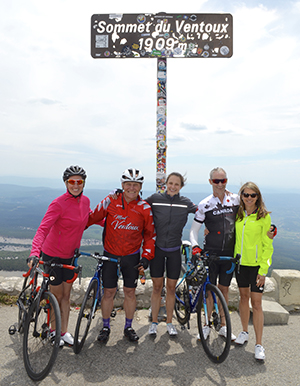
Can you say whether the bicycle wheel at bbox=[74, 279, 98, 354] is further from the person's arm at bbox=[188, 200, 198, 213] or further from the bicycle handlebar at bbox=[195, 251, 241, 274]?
the person's arm at bbox=[188, 200, 198, 213]

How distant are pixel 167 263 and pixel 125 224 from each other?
3.29 ft

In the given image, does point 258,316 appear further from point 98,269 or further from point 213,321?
point 98,269

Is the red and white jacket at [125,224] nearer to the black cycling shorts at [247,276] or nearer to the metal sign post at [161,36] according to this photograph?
the black cycling shorts at [247,276]

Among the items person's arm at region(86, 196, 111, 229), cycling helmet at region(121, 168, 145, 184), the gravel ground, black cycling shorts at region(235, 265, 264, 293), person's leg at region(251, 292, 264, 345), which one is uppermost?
cycling helmet at region(121, 168, 145, 184)

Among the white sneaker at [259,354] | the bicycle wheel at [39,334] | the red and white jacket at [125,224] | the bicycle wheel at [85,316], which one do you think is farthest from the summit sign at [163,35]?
the white sneaker at [259,354]

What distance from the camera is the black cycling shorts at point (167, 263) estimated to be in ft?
13.4

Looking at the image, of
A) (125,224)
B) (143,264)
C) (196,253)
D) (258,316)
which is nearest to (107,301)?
(143,264)

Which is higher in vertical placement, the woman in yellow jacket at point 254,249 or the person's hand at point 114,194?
the person's hand at point 114,194

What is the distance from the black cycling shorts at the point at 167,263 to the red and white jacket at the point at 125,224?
0.18 meters

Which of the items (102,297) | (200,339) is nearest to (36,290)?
(102,297)

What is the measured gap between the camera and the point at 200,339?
3.96 meters

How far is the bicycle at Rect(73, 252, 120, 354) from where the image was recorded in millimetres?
3570

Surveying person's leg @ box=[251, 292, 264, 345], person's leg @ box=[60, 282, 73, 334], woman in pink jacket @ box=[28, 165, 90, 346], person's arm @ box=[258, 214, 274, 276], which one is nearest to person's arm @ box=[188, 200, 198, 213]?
person's arm @ box=[258, 214, 274, 276]

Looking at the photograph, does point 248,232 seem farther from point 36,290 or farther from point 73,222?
point 36,290
